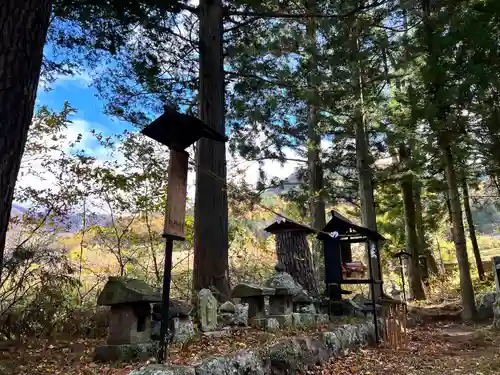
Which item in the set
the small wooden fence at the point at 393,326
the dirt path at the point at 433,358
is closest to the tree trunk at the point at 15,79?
the dirt path at the point at 433,358

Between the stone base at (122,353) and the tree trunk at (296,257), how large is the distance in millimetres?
4210

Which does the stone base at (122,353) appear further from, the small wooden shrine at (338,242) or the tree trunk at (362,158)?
the tree trunk at (362,158)

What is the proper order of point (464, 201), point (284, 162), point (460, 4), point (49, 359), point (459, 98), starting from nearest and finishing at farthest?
point (49, 359) → point (459, 98) → point (460, 4) → point (284, 162) → point (464, 201)

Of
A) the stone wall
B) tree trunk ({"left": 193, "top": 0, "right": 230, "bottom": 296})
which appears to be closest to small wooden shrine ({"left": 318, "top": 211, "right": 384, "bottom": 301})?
the stone wall

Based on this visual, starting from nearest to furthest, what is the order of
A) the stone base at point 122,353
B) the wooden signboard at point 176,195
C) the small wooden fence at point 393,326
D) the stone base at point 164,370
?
the stone base at point 164,370 → the wooden signboard at point 176,195 → the stone base at point 122,353 → the small wooden fence at point 393,326

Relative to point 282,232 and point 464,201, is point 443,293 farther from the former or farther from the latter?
point 282,232

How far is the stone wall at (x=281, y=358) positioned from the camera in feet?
9.37

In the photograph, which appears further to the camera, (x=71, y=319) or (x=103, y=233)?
(x=103, y=233)

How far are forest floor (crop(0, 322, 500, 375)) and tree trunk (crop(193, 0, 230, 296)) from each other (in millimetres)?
1669

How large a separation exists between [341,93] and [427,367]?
675 cm

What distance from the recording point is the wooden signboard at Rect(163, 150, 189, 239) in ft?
10.5

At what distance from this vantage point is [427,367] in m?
4.83

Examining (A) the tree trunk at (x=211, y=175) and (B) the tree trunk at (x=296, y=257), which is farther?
(B) the tree trunk at (x=296, y=257)

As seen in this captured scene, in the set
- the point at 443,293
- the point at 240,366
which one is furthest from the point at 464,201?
the point at 240,366
